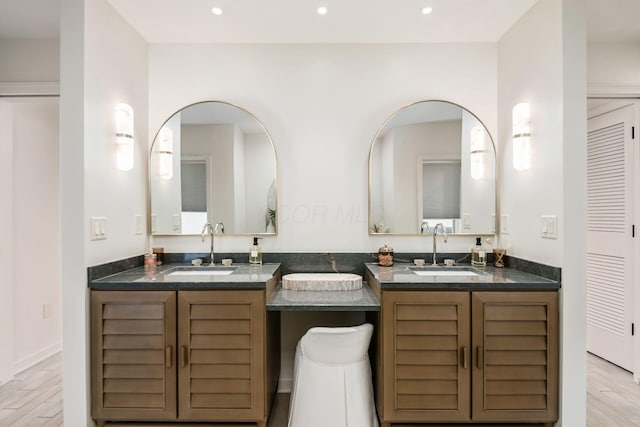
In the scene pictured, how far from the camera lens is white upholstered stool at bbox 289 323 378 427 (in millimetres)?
1952

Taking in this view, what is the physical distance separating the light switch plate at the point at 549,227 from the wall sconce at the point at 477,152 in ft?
2.11

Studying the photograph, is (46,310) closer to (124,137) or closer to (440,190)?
(124,137)

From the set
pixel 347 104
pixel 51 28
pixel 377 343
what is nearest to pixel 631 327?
pixel 377 343

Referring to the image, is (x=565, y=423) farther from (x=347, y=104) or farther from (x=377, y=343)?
(x=347, y=104)

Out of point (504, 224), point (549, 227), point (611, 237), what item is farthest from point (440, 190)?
point (611, 237)

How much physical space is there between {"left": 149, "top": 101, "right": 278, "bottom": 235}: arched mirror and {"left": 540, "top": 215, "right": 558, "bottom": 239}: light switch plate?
165 centimetres

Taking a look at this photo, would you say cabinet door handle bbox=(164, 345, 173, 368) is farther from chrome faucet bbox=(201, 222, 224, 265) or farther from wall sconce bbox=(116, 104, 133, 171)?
wall sconce bbox=(116, 104, 133, 171)

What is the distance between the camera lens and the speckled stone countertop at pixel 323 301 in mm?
1989

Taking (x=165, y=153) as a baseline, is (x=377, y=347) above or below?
below

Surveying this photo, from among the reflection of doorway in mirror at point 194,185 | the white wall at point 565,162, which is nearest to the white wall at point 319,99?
the reflection of doorway in mirror at point 194,185

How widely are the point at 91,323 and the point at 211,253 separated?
0.83m

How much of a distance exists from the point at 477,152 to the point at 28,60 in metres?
3.26

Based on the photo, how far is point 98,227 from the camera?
6.79 feet

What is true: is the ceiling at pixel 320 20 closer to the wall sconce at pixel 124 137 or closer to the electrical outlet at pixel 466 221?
the wall sconce at pixel 124 137
